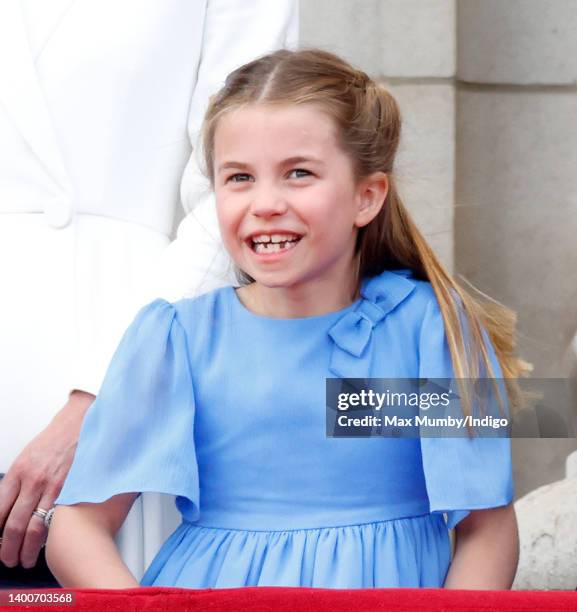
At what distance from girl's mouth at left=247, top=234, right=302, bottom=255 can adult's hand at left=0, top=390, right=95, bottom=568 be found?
33 cm

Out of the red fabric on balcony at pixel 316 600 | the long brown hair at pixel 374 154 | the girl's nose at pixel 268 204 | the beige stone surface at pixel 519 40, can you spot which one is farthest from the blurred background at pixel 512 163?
the red fabric on balcony at pixel 316 600

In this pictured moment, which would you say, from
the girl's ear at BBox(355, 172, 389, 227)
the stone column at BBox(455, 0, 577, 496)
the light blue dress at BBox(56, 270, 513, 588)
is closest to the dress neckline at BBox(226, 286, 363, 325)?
the light blue dress at BBox(56, 270, 513, 588)

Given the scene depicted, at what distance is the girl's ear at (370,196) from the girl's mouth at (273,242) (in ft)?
0.38

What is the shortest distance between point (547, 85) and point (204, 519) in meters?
1.81

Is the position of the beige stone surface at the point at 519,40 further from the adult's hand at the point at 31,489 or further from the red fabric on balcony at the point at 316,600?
the red fabric on balcony at the point at 316,600

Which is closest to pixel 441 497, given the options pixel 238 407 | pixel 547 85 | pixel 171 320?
pixel 238 407

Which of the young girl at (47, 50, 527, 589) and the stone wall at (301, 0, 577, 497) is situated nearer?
the young girl at (47, 50, 527, 589)

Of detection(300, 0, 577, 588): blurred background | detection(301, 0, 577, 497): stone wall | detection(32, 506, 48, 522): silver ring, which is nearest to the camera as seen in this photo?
detection(32, 506, 48, 522): silver ring

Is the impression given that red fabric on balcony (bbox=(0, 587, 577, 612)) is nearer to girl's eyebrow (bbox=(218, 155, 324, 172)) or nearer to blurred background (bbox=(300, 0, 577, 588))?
girl's eyebrow (bbox=(218, 155, 324, 172))

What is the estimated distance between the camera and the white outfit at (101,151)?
210cm

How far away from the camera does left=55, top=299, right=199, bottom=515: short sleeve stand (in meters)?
1.88

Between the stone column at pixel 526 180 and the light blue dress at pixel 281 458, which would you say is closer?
the light blue dress at pixel 281 458

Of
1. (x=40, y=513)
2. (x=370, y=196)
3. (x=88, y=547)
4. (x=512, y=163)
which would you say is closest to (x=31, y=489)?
(x=40, y=513)

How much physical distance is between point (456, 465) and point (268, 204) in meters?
0.37
